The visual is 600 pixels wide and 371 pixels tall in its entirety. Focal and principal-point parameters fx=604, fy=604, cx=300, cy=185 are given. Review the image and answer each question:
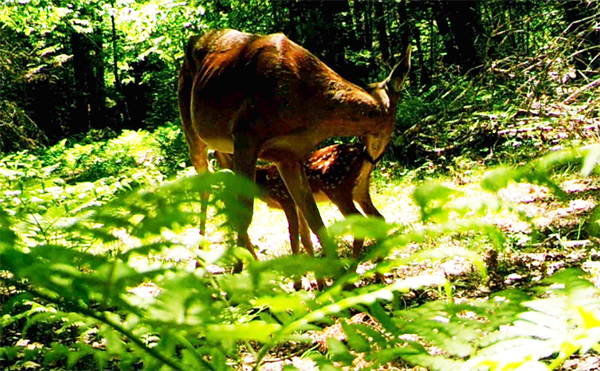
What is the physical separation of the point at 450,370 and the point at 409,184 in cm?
675

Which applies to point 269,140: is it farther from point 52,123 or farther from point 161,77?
point 52,123

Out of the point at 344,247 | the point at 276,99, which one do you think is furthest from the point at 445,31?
the point at 276,99

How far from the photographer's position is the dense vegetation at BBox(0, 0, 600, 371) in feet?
3.54

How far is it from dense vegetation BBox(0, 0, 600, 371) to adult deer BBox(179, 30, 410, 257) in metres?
0.52

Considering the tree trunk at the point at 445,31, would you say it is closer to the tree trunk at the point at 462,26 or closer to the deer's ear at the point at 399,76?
the tree trunk at the point at 462,26

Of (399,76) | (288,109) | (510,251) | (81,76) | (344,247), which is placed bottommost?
(510,251)

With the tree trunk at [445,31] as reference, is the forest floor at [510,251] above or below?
below

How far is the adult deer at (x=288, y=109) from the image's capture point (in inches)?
163

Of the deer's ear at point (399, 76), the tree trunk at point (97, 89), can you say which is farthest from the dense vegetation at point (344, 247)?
the tree trunk at point (97, 89)

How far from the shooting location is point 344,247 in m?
5.54

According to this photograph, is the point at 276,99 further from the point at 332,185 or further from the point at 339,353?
the point at 339,353

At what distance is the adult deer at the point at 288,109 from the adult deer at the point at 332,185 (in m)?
0.20

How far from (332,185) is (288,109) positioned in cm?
82

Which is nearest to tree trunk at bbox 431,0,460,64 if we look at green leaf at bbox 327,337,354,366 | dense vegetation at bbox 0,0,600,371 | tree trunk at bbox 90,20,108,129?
dense vegetation at bbox 0,0,600,371
